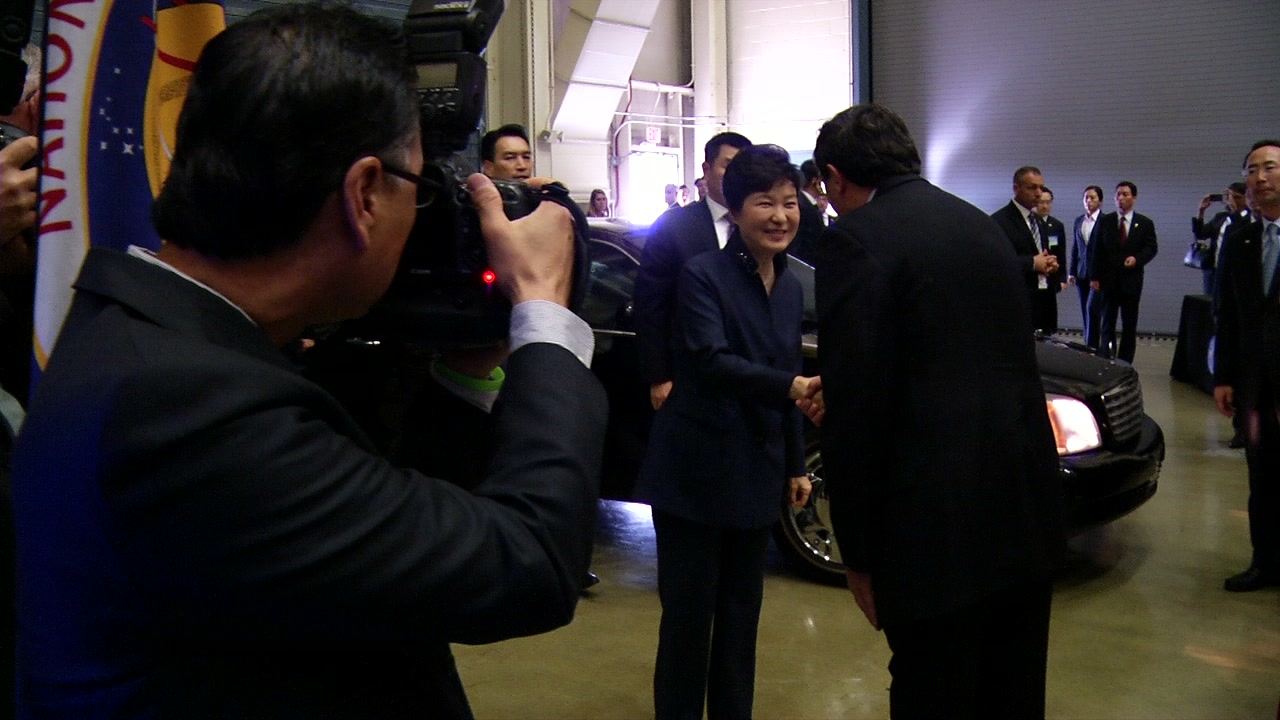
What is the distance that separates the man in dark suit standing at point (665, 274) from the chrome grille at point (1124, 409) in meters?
2.00

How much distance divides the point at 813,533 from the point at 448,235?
3.73 meters

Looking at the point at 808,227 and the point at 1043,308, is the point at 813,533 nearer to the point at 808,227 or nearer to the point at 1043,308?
the point at 808,227

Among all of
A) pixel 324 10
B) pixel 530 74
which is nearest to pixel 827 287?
pixel 324 10

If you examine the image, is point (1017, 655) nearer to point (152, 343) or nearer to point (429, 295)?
point (429, 295)

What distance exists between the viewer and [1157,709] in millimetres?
3545

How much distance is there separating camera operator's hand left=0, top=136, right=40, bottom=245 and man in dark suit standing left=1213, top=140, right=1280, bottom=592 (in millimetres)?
4245

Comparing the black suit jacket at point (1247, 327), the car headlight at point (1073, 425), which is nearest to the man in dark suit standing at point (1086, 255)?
the black suit jacket at point (1247, 327)

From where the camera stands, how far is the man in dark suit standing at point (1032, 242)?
26.9ft

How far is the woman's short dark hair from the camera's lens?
882 mm

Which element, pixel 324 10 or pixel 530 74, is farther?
pixel 530 74

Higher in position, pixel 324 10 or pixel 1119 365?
pixel 324 10

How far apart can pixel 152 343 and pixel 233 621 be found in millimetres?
211

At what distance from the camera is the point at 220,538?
2.62 ft

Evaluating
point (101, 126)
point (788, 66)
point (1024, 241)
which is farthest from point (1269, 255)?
point (788, 66)
